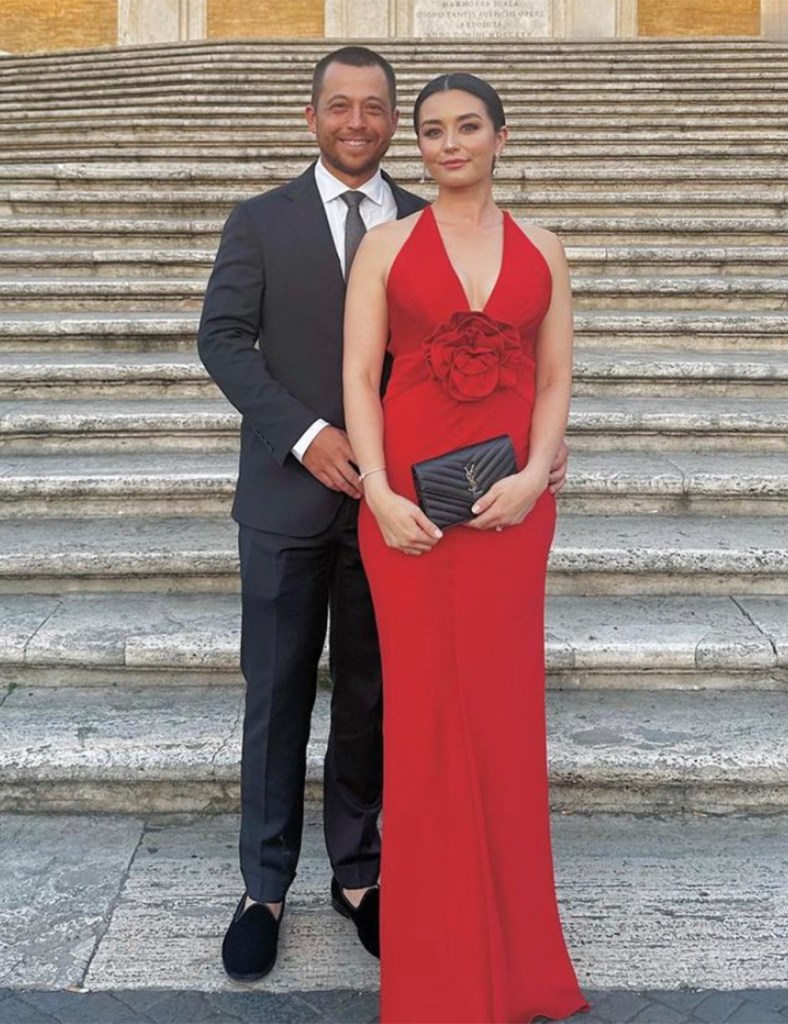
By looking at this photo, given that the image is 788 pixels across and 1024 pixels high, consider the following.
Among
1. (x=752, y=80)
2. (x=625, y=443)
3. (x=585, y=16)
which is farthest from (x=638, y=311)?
(x=585, y=16)

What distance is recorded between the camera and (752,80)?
34.3ft

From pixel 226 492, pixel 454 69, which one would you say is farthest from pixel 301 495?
pixel 454 69

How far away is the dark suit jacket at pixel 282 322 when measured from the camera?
210 cm

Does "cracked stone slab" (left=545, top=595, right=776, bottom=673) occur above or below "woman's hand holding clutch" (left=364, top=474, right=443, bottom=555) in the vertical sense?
below

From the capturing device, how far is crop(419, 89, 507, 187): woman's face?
1.88m

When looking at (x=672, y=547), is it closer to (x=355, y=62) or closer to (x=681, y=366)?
(x=681, y=366)

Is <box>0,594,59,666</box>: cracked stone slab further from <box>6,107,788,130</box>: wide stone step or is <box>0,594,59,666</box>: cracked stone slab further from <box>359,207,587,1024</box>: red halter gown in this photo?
<box>6,107,788,130</box>: wide stone step

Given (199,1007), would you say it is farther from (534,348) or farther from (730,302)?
(730,302)

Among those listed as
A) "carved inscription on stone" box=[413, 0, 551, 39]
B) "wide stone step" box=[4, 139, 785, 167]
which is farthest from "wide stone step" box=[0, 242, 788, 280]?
"carved inscription on stone" box=[413, 0, 551, 39]

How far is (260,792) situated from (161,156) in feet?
22.8

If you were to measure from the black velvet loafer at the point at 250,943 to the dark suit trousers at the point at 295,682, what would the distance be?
55 millimetres

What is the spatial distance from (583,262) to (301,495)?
4481mm

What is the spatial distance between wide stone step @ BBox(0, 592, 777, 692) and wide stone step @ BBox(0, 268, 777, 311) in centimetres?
274

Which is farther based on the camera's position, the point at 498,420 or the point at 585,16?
the point at 585,16
